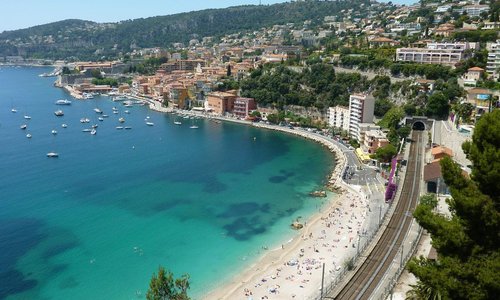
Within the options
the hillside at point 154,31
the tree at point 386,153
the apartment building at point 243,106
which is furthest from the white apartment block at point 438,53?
the hillside at point 154,31

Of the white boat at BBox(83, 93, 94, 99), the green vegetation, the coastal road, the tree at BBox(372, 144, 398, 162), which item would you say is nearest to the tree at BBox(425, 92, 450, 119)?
the tree at BBox(372, 144, 398, 162)

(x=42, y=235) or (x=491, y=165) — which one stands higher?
(x=491, y=165)

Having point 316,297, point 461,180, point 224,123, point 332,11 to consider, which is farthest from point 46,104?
point 332,11

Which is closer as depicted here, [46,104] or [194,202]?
[194,202]

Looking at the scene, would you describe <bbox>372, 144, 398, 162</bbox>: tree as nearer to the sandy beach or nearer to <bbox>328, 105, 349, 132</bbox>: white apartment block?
the sandy beach

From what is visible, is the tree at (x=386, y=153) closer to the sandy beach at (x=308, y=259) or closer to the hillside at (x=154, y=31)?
the sandy beach at (x=308, y=259)

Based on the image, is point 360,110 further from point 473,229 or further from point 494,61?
point 473,229

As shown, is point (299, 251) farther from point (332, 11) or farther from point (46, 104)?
point (332, 11)
